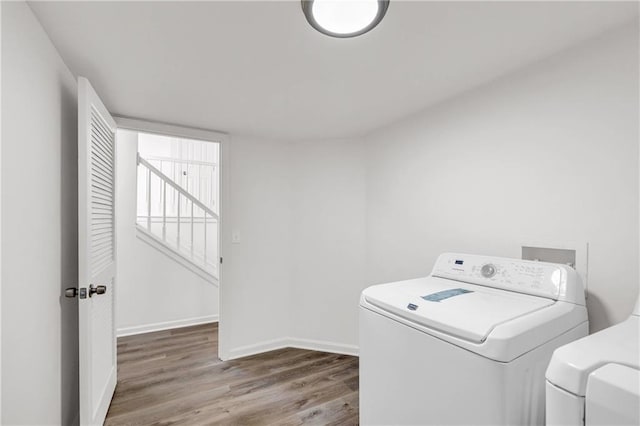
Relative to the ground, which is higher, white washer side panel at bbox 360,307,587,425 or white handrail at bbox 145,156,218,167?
white handrail at bbox 145,156,218,167

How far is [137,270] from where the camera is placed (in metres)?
3.27

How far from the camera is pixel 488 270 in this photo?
57.6 inches

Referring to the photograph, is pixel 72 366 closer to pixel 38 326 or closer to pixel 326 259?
pixel 38 326

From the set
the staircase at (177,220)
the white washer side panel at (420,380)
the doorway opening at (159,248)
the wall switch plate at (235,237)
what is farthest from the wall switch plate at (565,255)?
the staircase at (177,220)

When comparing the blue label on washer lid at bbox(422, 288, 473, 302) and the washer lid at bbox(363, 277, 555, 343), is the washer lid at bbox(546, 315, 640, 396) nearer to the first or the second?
the washer lid at bbox(363, 277, 555, 343)

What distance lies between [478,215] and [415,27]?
106cm

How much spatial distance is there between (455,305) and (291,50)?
1279 mm

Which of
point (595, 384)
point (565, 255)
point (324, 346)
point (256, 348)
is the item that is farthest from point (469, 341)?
point (256, 348)

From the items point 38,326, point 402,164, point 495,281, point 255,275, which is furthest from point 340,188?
point 38,326

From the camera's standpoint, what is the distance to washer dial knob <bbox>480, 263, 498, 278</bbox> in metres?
1.44

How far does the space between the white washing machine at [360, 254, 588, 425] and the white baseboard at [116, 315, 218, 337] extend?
2680 millimetres

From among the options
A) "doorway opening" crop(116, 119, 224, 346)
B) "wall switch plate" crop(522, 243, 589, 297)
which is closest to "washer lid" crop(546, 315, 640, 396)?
"wall switch plate" crop(522, 243, 589, 297)

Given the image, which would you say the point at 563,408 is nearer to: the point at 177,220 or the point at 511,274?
the point at 511,274

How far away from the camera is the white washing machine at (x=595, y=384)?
0.62m
